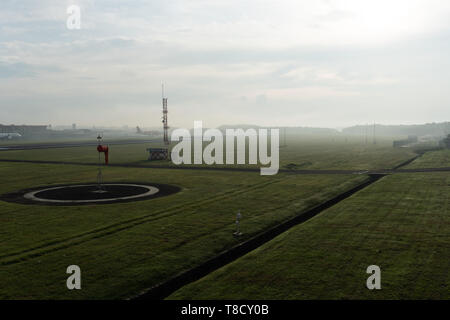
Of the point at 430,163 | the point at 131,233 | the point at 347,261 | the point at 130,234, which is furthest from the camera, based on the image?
the point at 430,163

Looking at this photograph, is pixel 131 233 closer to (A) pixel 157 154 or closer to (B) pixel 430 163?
(A) pixel 157 154

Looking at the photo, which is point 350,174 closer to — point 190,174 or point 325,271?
point 190,174

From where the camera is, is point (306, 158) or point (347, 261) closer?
point (347, 261)

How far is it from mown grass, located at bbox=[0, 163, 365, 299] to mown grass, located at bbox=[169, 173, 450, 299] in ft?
10.00

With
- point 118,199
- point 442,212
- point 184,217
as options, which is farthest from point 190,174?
point 442,212

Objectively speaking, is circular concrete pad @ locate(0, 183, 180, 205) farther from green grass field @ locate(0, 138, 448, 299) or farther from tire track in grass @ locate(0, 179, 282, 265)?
tire track in grass @ locate(0, 179, 282, 265)

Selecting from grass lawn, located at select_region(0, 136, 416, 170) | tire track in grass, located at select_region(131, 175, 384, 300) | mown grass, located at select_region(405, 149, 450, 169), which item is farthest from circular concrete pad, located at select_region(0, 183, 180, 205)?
mown grass, located at select_region(405, 149, 450, 169)

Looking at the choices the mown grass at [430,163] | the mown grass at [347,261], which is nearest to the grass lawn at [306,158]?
the mown grass at [430,163]

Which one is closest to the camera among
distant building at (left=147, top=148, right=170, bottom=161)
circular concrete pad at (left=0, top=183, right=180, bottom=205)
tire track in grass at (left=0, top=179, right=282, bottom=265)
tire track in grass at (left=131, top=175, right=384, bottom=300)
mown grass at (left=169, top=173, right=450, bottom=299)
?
mown grass at (left=169, top=173, right=450, bottom=299)

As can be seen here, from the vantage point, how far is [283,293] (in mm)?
17812

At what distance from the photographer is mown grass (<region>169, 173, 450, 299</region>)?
18.0 metres

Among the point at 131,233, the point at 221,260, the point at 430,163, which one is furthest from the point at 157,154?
the point at 221,260

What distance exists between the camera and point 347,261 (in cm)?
2198

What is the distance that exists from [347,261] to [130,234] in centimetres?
1490
